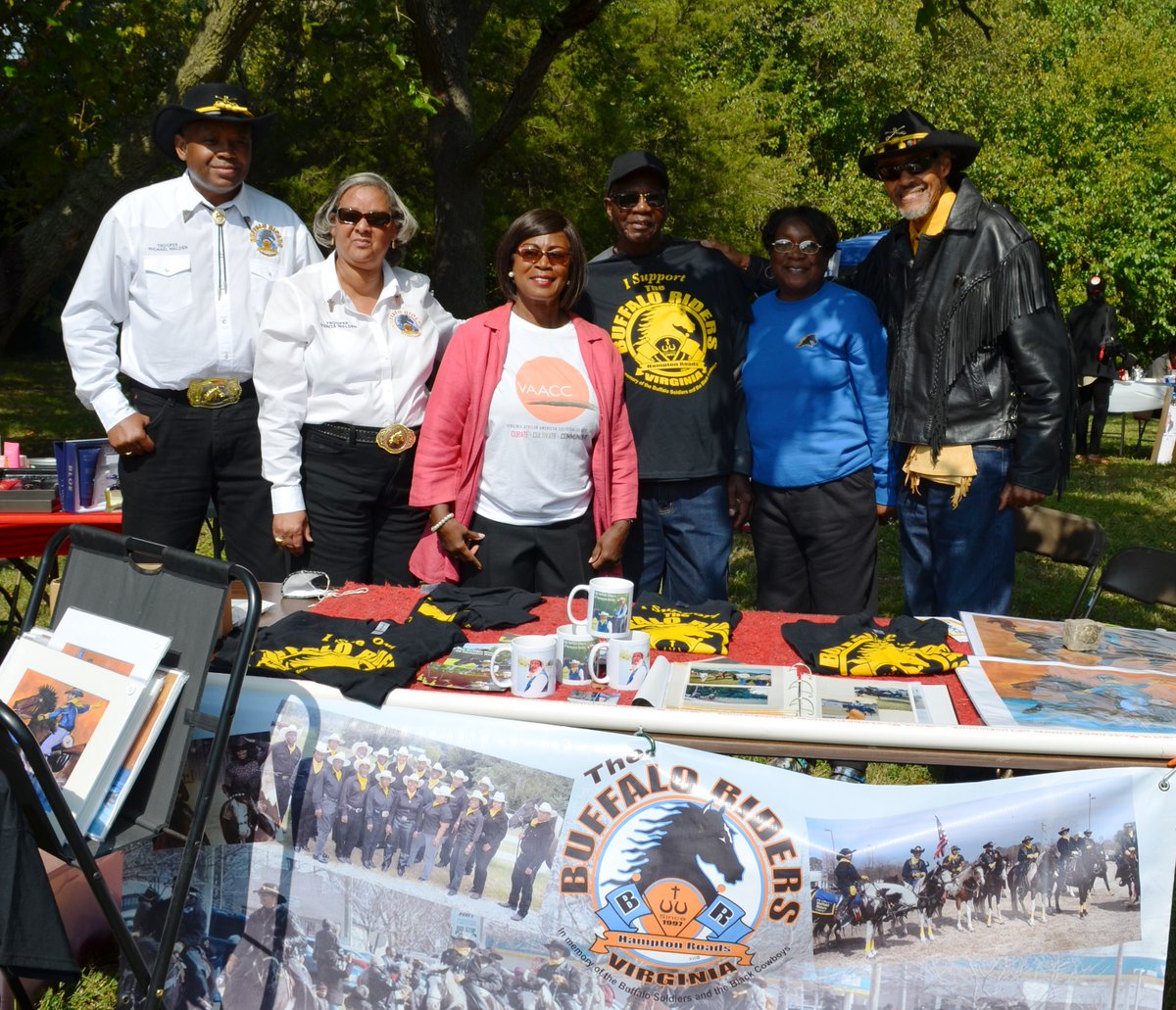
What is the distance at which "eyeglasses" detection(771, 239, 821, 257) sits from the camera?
3615mm

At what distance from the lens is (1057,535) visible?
419cm

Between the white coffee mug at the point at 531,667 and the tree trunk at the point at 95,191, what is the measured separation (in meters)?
5.71

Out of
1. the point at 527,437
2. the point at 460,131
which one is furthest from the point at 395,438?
the point at 460,131

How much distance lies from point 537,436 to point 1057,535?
2095mm

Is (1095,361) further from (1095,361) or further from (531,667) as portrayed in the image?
(531,667)

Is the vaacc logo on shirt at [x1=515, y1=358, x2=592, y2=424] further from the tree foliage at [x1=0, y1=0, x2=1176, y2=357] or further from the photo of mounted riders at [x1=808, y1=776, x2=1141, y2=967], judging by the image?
the tree foliage at [x1=0, y1=0, x2=1176, y2=357]

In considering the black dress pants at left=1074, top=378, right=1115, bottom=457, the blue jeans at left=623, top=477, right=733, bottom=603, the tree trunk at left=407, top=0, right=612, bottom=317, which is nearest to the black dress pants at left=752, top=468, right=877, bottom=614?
the blue jeans at left=623, top=477, right=733, bottom=603

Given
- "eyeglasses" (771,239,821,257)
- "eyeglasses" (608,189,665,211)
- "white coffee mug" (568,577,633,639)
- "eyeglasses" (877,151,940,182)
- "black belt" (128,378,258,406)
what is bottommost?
"white coffee mug" (568,577,633,639)

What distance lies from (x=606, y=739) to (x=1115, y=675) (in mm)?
1263

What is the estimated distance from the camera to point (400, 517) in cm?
360

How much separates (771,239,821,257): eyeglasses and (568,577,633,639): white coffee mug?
1.46 metres

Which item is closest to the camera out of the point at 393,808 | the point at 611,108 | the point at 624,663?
the point at 393,808

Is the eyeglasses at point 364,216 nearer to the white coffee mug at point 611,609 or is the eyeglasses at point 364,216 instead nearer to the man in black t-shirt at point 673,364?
the man in black t-shirt at point 673,364

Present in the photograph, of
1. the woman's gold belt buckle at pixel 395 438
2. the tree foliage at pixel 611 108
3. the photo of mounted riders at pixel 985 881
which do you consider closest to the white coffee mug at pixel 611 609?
the photo of mounted riders at pixel 985 881
